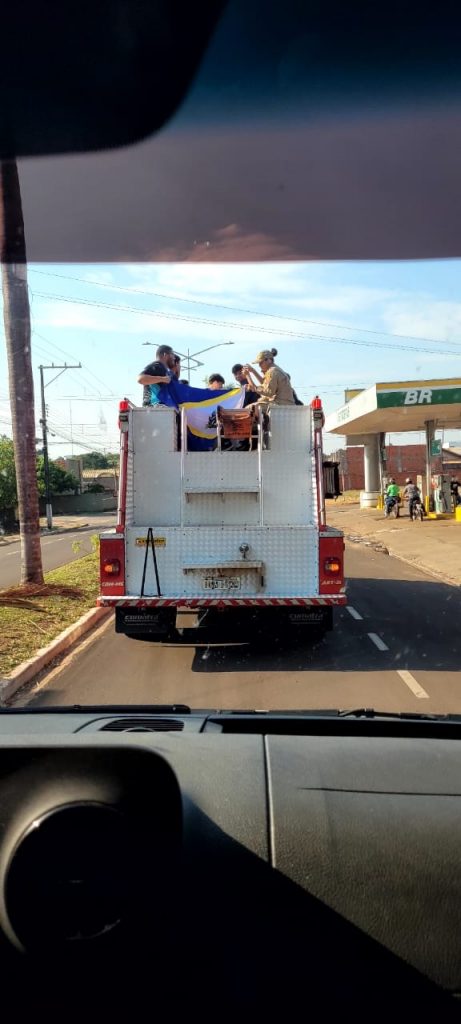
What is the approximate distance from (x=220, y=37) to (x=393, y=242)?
2676mm

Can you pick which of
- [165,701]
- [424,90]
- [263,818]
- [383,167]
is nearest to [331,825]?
[263,818]

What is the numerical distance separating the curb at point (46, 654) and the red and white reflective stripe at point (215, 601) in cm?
79

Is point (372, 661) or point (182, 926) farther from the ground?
point (182, 926)

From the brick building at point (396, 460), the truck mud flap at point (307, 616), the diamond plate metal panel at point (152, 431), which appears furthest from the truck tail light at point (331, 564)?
the brick building at point (396, 460)

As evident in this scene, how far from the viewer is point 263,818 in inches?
85.6

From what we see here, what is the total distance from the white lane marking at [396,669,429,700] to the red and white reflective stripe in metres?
1.23

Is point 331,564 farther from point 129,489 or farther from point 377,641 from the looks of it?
point 129,489

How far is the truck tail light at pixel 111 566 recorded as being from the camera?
28.3 ft

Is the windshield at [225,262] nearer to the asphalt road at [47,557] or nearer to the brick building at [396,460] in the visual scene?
the asphalt road at [47,557]

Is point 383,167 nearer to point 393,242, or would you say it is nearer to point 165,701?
point 393,242

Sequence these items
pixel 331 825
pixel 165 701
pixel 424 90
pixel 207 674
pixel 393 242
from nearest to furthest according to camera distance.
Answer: pixel 331 825, pixel 424 90, pixel 393 242, pixel 165 701, pixel 207 674

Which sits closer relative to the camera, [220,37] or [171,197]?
[220,37]

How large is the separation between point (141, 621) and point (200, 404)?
263cm

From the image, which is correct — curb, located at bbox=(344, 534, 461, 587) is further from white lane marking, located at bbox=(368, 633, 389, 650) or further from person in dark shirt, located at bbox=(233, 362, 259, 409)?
person in dark shirt, located at bbox=(233, 362, 259, 409)
